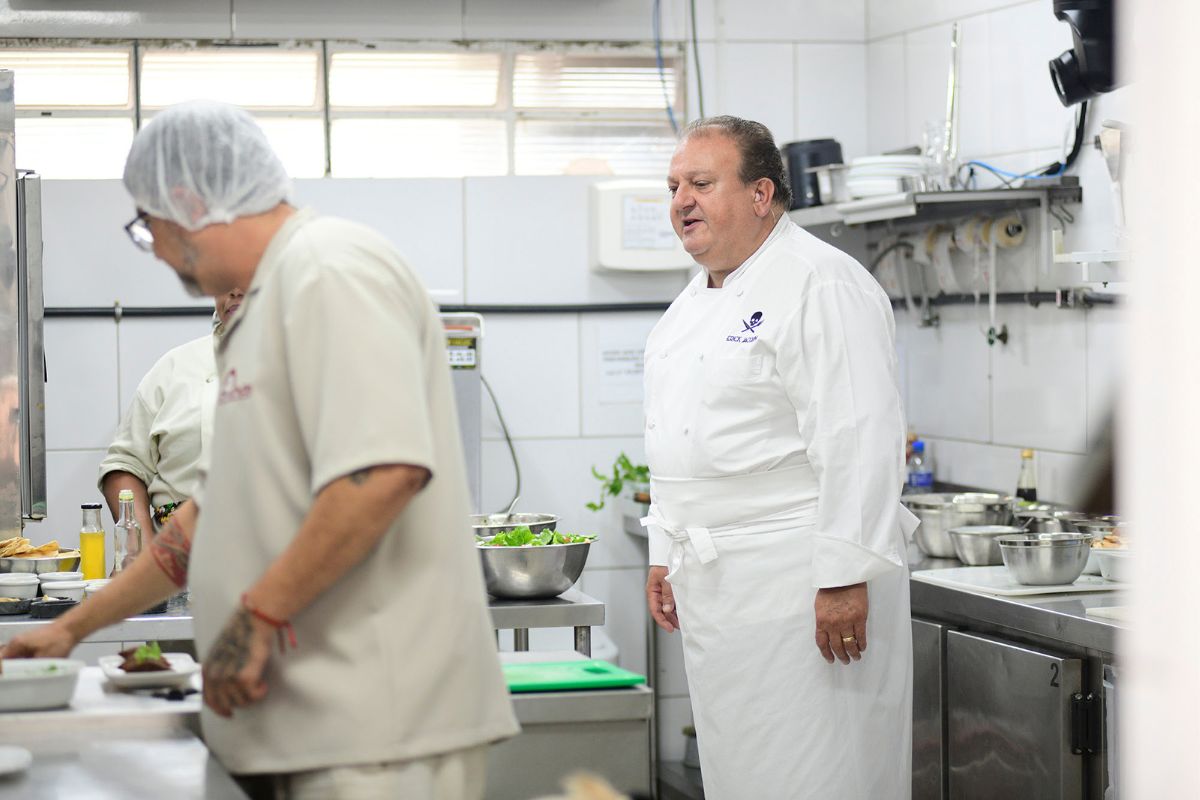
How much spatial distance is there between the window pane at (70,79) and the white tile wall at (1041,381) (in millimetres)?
2927

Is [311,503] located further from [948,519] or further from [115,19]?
[115,19]

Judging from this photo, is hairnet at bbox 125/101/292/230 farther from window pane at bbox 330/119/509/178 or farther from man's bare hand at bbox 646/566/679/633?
window pane at bbox 330/119/509/178

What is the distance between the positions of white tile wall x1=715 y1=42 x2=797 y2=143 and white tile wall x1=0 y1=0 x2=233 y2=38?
167 centimetres

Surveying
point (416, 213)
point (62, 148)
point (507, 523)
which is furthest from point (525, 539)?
point (62, 148)

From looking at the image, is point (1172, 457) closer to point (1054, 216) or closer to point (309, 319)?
point (309, 319)

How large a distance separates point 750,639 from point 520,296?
85.3 inches

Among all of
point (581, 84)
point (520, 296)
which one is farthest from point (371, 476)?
point (581, 84)

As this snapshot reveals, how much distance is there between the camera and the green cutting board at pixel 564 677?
1.89 meters

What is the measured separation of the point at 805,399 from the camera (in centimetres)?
258

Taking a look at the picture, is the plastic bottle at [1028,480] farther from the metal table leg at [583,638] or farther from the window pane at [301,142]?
the window pane at [301,142]

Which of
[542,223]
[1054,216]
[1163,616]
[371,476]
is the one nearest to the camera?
[1163,616]

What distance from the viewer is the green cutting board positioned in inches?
74.3

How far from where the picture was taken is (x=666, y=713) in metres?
4.62

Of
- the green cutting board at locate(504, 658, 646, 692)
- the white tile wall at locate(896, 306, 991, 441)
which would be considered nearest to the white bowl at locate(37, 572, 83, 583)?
the green cutting board at locate(504, 658, 646, 692)
